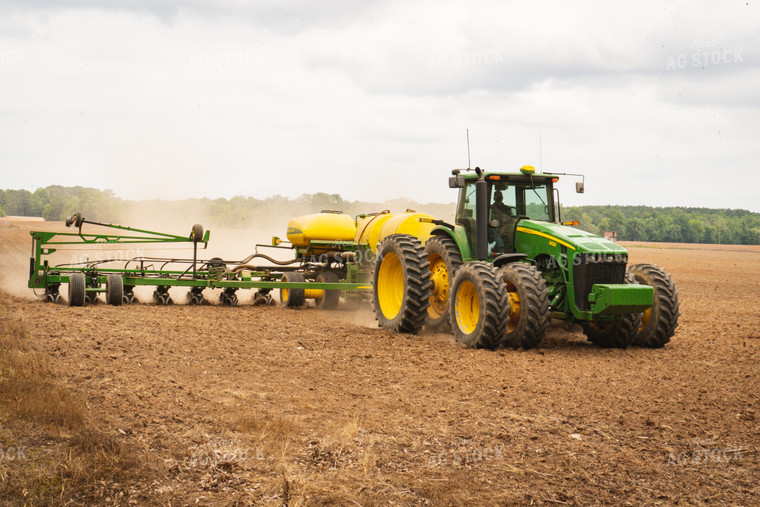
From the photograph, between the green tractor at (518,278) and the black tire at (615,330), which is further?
the black tire at (615,330)

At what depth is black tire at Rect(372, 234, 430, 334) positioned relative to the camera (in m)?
11.4

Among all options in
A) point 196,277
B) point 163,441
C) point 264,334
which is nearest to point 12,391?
point 163,441

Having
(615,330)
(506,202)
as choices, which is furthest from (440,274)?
(615,330)

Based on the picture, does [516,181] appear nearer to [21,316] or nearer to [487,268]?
[487,268]

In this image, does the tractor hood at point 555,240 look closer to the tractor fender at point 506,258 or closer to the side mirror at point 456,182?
the tractor fender at point 506,258

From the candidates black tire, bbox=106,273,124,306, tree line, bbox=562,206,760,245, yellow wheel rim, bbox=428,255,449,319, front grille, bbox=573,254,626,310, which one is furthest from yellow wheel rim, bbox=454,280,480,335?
tree line, bbox=562,206,760,245

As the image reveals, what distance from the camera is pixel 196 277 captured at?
15.8 metres

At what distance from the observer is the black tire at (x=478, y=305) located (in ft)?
31.4

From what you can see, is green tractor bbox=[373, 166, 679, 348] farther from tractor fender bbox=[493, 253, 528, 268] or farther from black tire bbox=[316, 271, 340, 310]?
black tire bbox=[316, 271, 340, 310]

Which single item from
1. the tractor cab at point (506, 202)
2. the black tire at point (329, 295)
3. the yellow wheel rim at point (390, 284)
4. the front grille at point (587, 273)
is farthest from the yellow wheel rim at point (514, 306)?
the black tire at point (329, 295)

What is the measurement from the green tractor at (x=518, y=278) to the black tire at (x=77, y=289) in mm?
6025

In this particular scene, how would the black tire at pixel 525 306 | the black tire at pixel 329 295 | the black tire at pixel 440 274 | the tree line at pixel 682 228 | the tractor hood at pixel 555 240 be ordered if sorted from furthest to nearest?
the tree line at pixel 682 228 → the black tire at pixel 329 295 → the black tire at pixel 440 274 → the tractor hood at pixel 555 240 → the black tire at pixel 525 306

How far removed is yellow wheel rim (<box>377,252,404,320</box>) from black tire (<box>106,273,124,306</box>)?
18.0 feet

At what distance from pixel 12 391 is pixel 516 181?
25.3 feet
